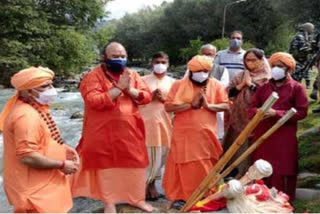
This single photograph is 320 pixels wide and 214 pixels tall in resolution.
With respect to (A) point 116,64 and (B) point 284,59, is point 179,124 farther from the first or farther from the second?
(B) point 284,59

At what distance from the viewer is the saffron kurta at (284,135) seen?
5.06 metres

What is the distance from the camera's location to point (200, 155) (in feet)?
18.0

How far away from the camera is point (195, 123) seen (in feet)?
18.0

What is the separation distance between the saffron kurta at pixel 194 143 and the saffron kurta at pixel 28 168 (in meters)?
2.11

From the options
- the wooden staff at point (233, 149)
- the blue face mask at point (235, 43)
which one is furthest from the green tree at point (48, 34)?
the wooden staff at point (233, 149)

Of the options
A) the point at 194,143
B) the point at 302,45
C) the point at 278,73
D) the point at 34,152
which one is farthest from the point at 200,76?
the point at 302,45

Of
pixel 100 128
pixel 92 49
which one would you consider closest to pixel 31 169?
pixel 100 128

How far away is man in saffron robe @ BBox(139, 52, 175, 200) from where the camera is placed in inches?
240

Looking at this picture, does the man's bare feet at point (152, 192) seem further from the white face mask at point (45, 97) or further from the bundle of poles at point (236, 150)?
the white face mask at point (45, 97)

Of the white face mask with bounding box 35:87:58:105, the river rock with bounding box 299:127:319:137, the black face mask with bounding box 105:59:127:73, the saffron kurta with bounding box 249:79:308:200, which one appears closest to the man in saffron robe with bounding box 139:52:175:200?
the black face mask with bounding box 105:59:127:73

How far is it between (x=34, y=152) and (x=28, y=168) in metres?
0.16

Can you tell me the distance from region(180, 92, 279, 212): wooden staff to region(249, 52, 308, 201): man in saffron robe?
628 millimetres

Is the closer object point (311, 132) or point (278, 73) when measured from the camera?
point (278, 73)

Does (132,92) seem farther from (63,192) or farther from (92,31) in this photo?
(92,31)
